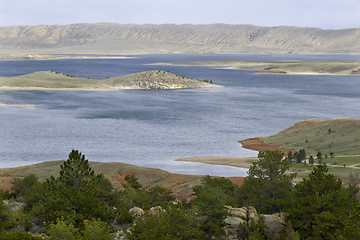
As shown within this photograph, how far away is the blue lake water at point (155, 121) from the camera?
220 feet

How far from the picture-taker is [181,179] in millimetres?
47969


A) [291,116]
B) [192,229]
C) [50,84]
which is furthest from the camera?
[50,84]

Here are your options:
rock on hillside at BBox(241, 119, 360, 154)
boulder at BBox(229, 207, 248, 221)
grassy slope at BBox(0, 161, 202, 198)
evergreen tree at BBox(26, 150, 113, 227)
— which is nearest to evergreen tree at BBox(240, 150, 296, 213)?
boulder at BBox(229, 207, 248, 221)

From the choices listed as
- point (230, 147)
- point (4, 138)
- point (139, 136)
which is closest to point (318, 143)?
point (230, 147)

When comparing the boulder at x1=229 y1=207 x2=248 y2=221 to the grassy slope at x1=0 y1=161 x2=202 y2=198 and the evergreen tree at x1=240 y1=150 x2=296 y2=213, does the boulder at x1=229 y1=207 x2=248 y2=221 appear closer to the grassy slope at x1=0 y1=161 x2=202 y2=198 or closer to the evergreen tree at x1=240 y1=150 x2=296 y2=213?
the evergreen tree at x1=240 y1=150 x2=296 y2=213

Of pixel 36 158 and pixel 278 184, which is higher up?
pixel 278 184

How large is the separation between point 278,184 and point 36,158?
138ft

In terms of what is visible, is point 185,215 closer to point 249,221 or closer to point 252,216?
point 249,221

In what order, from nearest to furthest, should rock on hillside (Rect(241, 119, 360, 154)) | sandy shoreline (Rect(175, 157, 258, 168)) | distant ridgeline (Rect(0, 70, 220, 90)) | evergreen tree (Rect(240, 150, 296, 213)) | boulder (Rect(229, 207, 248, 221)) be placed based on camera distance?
boulder (Rect(229, 207, 248, 221)), evergreen tree (Rect(240, 150, 296, 213)), sandy shoreline (Rect(175, 157, 258, 168)), rock on hillside (Rect(241, 119, 360, 154)), distant ridgeline (Rect(0, 70, 220, 90))

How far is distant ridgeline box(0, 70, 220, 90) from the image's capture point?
170250 mm

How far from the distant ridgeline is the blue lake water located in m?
11.3

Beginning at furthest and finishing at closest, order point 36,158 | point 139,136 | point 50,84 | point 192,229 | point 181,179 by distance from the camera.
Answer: point 50,84
point 139,136
point 36,158
point 181,179
point 192,229

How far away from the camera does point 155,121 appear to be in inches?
3895

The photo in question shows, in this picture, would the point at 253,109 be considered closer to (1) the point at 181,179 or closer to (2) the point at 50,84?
(1) the point at 181,179
